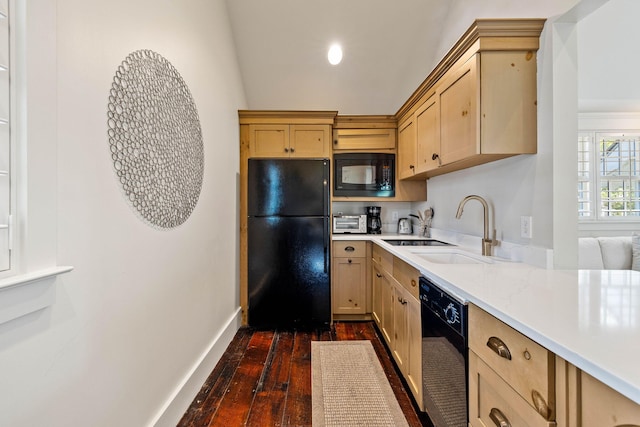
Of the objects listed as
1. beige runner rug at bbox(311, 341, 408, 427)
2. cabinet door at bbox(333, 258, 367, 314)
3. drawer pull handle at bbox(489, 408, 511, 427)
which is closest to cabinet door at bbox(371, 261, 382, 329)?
cabinet door at bbox(333, 258, 367, 314)

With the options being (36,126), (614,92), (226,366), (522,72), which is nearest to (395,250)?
(522,72)

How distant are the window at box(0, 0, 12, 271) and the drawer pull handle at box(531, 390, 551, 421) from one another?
1.46 meters

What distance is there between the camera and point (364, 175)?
10.4 ft

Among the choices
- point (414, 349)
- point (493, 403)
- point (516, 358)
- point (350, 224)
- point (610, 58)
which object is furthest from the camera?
point (350, 224)

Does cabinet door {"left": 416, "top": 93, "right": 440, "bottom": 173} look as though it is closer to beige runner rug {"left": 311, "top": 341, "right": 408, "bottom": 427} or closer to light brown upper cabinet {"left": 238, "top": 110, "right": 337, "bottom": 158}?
light brown upper cabinet {"left": 238, "top": 110, "right": 337, "bottom": 158}

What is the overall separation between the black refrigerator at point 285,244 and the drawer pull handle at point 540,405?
6.87ft

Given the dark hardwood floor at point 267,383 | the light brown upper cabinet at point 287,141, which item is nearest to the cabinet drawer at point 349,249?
the dark hardwood floor at point 267,383

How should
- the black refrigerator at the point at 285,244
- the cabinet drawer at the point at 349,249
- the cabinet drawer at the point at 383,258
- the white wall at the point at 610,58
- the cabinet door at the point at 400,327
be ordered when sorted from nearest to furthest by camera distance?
the cabinet door at the point at 400,327 → the white wall at the point at 610,58 → the cabinet drawer at the point at 383,258 → the black refrigerator at the point at 285,244 → the cabinet drawer at the point at 349,249

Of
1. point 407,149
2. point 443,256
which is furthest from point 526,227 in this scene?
point 407,149

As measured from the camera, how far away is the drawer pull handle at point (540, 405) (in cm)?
73

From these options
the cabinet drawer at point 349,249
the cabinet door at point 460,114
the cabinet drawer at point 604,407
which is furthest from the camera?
the cabinet drawer at point 349,249

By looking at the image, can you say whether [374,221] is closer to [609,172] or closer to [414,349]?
[414,349]

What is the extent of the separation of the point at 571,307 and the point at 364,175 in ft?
7.95

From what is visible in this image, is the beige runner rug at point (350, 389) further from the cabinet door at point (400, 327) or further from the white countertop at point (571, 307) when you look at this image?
the white countertop at point (571, 307)
